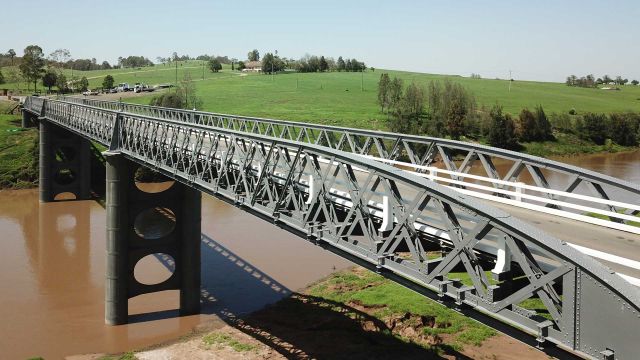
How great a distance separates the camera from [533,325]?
740cm

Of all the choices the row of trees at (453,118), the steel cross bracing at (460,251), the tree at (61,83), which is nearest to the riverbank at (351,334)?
the steel cross bracing at (460,251)

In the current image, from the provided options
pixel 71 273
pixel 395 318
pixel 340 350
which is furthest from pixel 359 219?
pixel 71 273

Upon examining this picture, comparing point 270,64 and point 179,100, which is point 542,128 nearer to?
point 179,100

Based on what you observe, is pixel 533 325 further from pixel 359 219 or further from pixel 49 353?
pixel 49 353

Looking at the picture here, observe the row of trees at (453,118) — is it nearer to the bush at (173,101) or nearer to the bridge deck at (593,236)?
the bush at (173,101)

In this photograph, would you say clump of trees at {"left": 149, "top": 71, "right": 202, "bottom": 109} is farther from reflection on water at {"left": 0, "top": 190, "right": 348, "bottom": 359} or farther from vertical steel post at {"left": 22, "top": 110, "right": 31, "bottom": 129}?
reflection on water at {"left": 0, "top": 190, "right": 348, "bottom": 359}

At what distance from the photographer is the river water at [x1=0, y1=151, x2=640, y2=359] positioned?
20.9 metres

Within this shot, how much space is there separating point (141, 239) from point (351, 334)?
9789 mm

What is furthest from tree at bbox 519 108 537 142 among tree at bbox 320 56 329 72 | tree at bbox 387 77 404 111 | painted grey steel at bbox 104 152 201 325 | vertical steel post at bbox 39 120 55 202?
tree at bbox 320 56 329 72

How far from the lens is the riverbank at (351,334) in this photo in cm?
1820

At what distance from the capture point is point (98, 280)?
89.0 ft

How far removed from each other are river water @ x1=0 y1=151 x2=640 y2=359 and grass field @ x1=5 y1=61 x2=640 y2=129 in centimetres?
4959

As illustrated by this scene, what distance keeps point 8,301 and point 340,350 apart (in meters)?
15.3

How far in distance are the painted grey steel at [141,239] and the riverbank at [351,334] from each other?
269 cm
